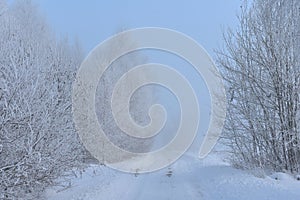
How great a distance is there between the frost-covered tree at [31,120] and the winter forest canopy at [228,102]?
0.02 metres

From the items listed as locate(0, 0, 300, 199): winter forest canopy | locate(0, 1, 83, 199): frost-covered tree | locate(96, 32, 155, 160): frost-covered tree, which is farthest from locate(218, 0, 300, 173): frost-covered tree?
locate(96, 32, 155, 160): frost-covered tree

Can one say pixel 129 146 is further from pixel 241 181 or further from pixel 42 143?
pixel 42 143

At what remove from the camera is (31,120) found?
6785 mm

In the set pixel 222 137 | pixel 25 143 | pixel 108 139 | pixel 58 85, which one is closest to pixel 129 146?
pixel 108 139

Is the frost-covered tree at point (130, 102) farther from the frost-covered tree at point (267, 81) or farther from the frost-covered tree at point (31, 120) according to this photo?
the frost-covered tree at point (31, 120)

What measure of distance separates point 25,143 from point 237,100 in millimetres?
8114

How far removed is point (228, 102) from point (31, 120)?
807cm

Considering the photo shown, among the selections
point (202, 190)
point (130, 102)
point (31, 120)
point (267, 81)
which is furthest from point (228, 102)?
point (130, 102)

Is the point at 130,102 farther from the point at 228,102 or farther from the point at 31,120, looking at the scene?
the point at 31,120

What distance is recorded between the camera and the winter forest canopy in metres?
6.52

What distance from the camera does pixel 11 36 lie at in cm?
775

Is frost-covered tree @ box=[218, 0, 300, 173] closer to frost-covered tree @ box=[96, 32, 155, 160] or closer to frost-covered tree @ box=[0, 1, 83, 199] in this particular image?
frost-covered tree @ box=[0, 1, 83, 199]

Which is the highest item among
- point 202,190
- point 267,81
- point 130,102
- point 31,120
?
point 130,102

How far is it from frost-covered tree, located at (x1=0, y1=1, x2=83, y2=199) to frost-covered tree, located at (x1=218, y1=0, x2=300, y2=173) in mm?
5863
